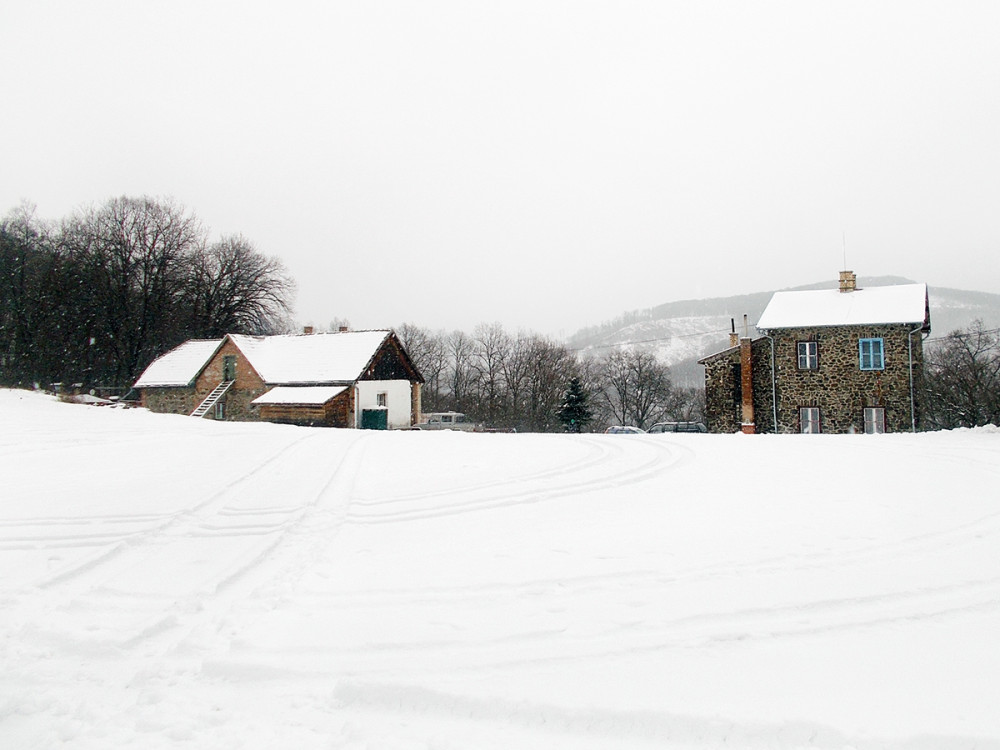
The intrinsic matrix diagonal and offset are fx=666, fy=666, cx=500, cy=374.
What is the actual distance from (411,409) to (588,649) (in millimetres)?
34997

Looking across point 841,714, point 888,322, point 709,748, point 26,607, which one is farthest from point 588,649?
point 888,322

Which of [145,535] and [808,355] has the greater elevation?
[808,355]

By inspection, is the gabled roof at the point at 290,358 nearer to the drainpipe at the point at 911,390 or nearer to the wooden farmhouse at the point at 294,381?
the wooden farmhouse at the point at 294,381

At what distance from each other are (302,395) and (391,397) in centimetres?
509

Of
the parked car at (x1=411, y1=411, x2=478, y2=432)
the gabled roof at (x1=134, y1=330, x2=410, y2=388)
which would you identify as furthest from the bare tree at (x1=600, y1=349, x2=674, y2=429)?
the gabled roof at (x1=134, y1=330, x2=410, y2=388)

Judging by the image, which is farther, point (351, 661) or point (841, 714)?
point (351, 661)

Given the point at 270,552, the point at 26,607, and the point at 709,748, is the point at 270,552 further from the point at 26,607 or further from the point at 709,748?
the point at 709,748

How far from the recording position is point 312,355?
123 ft

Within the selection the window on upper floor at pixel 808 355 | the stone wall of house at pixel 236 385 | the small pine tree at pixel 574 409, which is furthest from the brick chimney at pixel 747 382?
the stone wall of house at pixel 236 385

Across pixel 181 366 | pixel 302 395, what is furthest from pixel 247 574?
pixel 181 366

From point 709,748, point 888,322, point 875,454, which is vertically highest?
point 888,322

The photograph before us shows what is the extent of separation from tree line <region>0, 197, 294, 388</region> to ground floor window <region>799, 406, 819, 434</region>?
42.7 metres

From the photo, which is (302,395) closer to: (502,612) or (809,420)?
(809,420)

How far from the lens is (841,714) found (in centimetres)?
393
